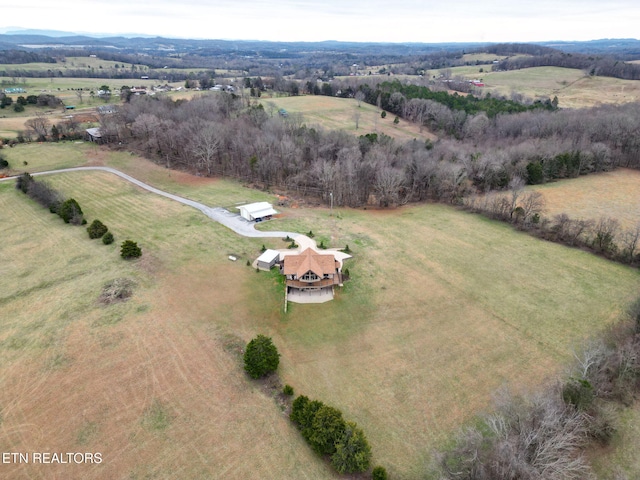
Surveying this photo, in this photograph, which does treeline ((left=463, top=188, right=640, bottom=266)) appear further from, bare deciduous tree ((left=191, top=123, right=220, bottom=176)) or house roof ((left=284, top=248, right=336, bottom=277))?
bare deciduous tree ((left=191, top=123, right=220, bottom=176))

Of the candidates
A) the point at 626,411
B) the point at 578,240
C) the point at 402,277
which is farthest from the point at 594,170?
the point at 626,411

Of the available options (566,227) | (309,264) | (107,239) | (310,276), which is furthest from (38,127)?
(566,227)

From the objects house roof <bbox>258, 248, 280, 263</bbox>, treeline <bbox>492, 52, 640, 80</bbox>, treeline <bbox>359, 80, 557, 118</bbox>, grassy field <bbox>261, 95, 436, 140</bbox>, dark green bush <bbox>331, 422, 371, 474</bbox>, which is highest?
treeline <bbox>492, 52, 640, 80</bbox>

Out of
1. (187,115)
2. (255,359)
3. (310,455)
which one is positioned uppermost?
(187,115)

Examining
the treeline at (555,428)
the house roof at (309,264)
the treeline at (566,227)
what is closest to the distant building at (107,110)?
the house roof at (309,264)

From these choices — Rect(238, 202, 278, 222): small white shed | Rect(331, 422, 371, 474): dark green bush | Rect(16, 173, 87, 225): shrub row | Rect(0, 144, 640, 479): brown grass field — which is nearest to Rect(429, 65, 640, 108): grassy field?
Rect(0, 144, 640, 479): brown grass field

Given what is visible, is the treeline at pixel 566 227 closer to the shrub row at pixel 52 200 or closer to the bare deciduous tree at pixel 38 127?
the shrub row at pixel 52 200

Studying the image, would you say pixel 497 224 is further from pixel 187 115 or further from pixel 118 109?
pixel 118 109
